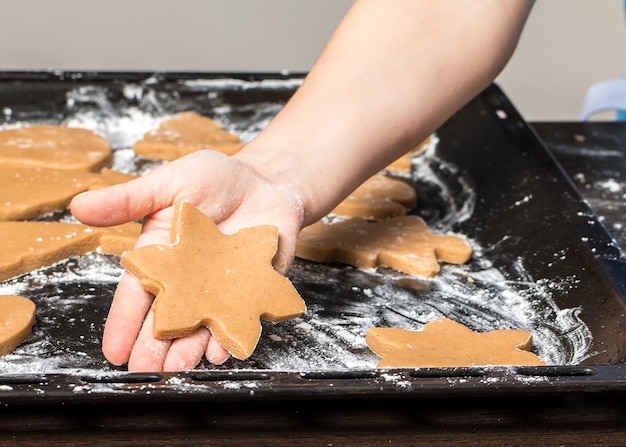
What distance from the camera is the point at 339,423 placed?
1041 millimetres

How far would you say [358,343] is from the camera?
4.25 ft

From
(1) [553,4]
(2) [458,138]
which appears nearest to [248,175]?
(2) [458,138]

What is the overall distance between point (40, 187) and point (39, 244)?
0.26 m

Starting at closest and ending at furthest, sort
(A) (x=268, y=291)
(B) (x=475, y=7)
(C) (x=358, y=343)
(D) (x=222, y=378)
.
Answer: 1. (D) (x=222, y=378)
2. (A) (x=268, y=291)
3. (C) (x=358, y=343)
4. (B) (x=475, y=7)

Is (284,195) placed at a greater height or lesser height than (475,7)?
lesser

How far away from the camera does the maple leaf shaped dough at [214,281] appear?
111 centimetres

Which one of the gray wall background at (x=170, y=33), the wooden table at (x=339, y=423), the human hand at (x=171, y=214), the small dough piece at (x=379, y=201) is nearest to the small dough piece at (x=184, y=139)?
the small dough piece at (x=379, y=201)

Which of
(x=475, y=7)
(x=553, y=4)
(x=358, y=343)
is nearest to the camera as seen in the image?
(x=358, y=343)

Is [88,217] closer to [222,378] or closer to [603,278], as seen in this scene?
[222,378]

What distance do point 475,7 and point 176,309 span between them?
0.77m

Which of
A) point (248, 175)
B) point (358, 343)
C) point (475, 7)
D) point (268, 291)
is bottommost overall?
point (358, 343)

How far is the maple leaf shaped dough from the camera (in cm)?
111

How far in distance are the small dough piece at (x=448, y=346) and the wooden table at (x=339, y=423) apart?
0.14 m

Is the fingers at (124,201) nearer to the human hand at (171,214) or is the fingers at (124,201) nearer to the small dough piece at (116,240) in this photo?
the human hand at (171,214)
